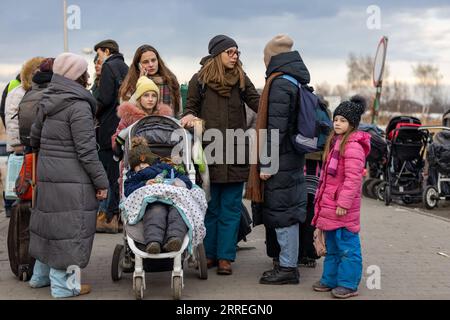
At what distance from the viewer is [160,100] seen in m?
7.42

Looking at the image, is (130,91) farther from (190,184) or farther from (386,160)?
(386,160)

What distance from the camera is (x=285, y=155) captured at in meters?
6.50

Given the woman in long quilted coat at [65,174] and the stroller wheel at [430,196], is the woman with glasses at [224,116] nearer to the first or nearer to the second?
the woman in long quilted coat at [65,174]

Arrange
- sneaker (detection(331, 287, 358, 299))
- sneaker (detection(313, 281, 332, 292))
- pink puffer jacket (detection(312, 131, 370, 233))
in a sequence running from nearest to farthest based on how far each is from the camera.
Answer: pink puffer jacket (detection(312, 131, 370, 233)) < sneaker (detection(331, 287, 358, 299)) < sneaker (detection(313, 281, 332, 292))

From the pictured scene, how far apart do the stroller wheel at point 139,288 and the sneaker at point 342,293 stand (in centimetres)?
159

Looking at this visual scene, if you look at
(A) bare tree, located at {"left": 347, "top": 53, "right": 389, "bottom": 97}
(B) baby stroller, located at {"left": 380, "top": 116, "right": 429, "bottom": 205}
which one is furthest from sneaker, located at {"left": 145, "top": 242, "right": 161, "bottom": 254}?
(A) bare tree, located at {"left": 347, "top": 53, "right": 389, "bottom": 97}

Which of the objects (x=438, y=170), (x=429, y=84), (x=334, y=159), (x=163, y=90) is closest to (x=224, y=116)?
(x=163, y=90)

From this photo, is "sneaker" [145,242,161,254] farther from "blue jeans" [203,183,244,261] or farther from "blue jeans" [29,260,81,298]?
"blue jeans" [203,183,244,261]

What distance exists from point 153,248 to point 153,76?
2400mm

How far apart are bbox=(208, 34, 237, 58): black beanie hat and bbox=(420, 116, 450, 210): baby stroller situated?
578cm

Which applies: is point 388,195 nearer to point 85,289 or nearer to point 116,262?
point 116,262

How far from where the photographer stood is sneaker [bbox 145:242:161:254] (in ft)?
18.7

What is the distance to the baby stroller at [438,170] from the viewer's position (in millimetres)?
11805

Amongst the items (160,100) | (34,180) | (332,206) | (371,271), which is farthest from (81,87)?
(371,271)
